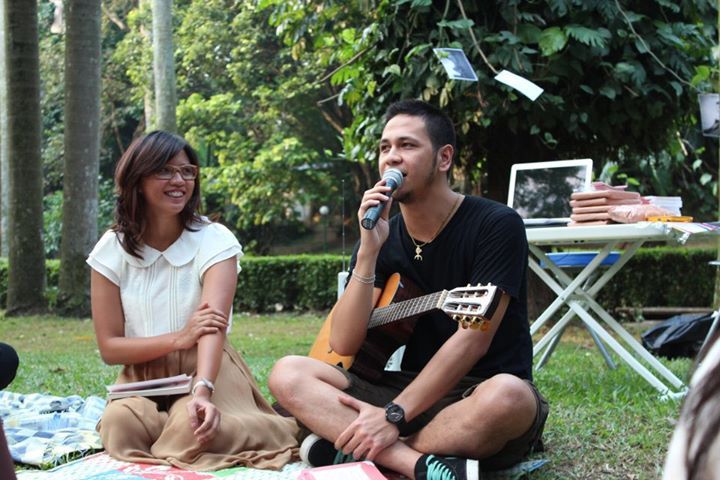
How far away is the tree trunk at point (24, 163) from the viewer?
10914mm

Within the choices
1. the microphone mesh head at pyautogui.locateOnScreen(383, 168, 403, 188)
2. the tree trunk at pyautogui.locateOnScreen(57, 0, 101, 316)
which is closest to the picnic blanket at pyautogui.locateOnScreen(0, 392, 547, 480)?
the microphone mesh head at pyautogui.locateOnScreen(383, 168, 403, 188)

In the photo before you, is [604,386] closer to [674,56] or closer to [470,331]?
[470,331]

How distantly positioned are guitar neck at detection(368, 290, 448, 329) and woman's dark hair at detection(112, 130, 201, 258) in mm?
949

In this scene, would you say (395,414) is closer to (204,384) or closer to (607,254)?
(204,384)

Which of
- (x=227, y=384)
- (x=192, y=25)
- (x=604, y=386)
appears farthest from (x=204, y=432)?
(x=192, y=25)

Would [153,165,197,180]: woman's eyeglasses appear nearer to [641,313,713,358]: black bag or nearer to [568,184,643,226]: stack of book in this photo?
[568,184,643,226]: stack of book

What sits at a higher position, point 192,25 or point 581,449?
point 192,25

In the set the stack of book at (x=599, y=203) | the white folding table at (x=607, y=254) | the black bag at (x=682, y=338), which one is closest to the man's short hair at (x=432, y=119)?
the white folding table at (x=607, y=254)

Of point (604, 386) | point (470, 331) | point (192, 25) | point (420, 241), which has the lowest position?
point (604, 386)

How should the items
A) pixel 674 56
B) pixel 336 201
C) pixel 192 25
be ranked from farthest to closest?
pixel 336 201 → pixel 192 25 → pixel 674 56

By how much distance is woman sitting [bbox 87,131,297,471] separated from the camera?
11.7 ft

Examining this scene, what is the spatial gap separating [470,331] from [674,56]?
16.8 ft

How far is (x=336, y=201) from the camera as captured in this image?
24578 millimetres

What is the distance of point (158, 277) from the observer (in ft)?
12.5
